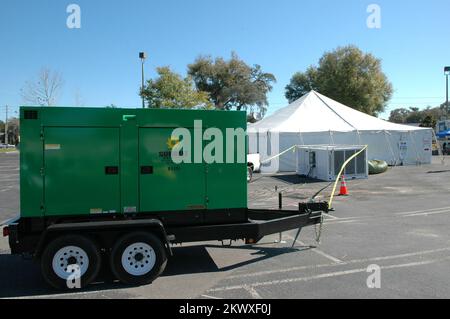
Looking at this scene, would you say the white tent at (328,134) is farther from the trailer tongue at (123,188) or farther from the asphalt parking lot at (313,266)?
the trailer tongue at (123,188)

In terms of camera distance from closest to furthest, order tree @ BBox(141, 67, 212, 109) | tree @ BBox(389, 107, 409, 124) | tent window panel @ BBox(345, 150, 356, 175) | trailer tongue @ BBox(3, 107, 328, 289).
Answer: trailer tongue @ BBox(3, 107, 328, 289)
tent window panel @ BBox(345, 150, 356, 175)
tree @ BBox(141, 67, 212, 109)
tree @ BBox(389, 107, 409, 124)

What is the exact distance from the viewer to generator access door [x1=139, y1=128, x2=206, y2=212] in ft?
21.2

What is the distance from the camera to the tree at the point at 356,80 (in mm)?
50531

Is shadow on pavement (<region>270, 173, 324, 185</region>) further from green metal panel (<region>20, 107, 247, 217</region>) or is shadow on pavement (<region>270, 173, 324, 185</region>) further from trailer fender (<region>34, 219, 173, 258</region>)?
trailer fender (<region>34, 219, 173, 258</region>)

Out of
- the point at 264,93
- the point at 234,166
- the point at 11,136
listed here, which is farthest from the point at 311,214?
the point at 11,136

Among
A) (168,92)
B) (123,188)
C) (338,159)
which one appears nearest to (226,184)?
(123,188)

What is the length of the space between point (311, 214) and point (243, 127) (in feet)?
7.29

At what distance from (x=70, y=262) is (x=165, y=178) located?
1792mm

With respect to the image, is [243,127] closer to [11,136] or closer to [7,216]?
[7,216]

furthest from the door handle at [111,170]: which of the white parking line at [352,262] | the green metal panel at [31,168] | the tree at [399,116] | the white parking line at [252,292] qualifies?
the tree at [399,116]

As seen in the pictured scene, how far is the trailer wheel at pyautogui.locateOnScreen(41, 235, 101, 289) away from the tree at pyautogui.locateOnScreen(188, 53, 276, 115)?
1926 inches

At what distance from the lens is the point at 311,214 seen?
7.88 meters

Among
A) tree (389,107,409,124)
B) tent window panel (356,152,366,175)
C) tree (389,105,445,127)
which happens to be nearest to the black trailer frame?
tent window panel (356,152,366,175)

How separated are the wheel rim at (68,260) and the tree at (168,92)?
2534 centimetres
